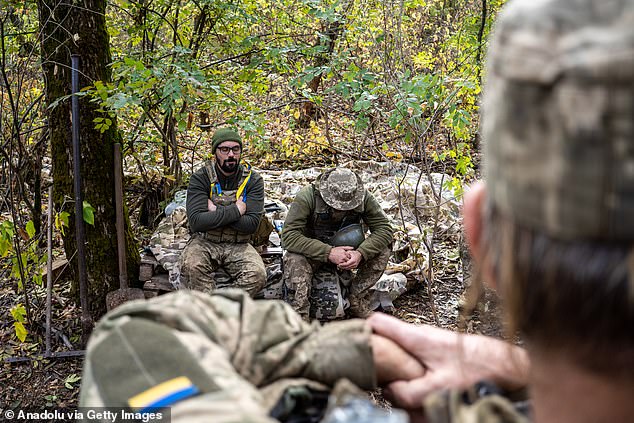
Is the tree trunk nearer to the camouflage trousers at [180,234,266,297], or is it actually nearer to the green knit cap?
the camouflage trousers at [180,234,266,297]

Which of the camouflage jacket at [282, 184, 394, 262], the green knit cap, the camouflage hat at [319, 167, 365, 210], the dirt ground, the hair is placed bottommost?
the dirt ground

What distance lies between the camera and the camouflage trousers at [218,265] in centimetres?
545

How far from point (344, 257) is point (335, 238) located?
26 cm

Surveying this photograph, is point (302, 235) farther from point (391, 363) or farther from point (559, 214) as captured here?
point (559, 214)

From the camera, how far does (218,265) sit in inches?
223

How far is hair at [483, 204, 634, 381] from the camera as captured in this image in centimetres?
64

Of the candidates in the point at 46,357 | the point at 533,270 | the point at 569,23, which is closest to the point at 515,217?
the point at 533,270

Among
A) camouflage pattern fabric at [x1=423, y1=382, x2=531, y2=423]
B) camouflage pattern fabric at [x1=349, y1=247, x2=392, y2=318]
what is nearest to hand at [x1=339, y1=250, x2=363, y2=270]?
camouflage pattern fabric at [x1=349, y1=247, x2=392, y2=318]

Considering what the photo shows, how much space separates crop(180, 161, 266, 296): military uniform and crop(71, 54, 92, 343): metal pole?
91 cm

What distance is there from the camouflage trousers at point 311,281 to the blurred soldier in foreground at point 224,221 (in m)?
0.29

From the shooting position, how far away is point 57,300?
5.62m

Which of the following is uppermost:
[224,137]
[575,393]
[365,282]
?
[224,137]

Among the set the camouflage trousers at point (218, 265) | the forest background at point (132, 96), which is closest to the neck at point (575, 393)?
the forest background at point (132, 96)

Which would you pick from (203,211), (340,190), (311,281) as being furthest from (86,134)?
(311,281)
